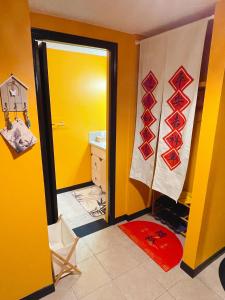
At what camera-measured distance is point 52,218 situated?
217 centimetres

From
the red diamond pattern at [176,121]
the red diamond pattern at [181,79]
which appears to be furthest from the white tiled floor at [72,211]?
the red diamond pattern at [181,79]

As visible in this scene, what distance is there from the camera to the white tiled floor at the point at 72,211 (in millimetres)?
2518

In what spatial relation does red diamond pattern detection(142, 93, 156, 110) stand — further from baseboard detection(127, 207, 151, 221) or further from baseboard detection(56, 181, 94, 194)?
baseboard detection(56, 181, 94, 194)

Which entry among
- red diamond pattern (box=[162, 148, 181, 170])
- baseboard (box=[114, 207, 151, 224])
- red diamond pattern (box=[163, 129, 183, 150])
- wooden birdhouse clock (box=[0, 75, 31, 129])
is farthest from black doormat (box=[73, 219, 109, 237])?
wooden birdhouse clock (box=[0, 75, 31, 129])

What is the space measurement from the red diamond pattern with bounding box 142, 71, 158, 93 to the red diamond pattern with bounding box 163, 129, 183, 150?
1.61ft

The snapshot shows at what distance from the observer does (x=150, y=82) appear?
196 cm

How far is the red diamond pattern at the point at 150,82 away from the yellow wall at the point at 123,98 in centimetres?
15

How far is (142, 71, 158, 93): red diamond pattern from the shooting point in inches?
75.7

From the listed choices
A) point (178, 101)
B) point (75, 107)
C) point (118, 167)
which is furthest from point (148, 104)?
point (75, 107)

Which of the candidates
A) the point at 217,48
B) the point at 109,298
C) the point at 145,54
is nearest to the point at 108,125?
the point at 145,54

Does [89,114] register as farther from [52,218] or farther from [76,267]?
[76,267]

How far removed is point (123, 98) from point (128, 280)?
1747 mm

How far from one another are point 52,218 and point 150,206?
4.30 feet

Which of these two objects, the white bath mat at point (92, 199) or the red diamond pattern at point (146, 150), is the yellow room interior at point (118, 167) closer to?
the red diamond pattern at point (146, 150)
